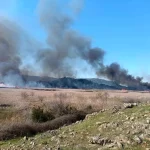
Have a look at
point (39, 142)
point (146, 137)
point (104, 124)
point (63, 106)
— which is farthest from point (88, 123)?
point (63, 106)

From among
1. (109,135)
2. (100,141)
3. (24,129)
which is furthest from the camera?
(24,129)

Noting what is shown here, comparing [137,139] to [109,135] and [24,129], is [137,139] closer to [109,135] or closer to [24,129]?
[109,135]

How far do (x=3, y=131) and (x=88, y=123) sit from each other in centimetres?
558

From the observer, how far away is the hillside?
12.1 metres

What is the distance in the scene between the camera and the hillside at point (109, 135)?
477 inches

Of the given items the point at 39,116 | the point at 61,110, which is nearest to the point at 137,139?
the point at 39,116

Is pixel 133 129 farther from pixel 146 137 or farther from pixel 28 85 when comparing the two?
pixel 28 85

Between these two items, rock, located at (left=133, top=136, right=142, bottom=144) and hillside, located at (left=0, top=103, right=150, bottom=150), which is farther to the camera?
hillside, located at (left=0, top=103, right=150, bottom=150)

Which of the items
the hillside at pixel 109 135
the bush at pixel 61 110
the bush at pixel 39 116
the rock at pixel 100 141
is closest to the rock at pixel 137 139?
the hillside at pixel 109 135

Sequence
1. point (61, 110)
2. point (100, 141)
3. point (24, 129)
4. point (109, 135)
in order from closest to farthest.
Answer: point (100, 141) < point (109, 135) < point (24, 129) < point (61, 110)

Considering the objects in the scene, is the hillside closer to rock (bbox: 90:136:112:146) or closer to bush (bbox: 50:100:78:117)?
rock (bbox: 90:136:112:146)

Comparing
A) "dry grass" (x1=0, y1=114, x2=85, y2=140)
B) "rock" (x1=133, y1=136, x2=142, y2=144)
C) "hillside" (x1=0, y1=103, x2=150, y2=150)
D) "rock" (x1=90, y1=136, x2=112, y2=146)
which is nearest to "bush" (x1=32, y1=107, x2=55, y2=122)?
"dry grass" (x1=0, y1=114, x2=85, y2=140)

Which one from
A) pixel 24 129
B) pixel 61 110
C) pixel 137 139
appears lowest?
pixel 24 129

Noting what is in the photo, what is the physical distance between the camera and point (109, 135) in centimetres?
1322
